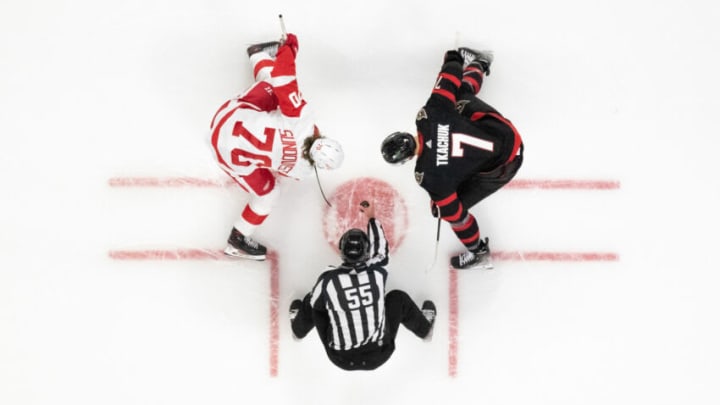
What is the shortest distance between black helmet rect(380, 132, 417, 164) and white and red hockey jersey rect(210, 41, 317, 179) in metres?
Result: 0.69

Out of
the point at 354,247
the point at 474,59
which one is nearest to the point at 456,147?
the point at 354,247

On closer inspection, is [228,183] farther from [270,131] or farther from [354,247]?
[354,247]

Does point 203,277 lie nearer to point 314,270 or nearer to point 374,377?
point 314,270

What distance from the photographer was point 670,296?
4.97m

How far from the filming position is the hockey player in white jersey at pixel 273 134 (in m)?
3.93

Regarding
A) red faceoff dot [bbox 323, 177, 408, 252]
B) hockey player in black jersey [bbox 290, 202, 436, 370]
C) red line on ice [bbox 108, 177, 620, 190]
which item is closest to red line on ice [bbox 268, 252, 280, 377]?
hockey player in black jersey [bbox 290, 202, 436, 370]

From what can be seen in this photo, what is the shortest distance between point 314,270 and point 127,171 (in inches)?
75.5

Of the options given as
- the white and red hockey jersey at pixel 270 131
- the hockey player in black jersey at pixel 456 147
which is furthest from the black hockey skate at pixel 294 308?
the hockey player in black jersey at pixel 456 147

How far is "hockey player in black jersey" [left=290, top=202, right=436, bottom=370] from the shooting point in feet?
13.8

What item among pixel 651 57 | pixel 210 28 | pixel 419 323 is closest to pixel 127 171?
pixel 210 28

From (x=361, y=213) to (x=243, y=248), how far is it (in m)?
1.09

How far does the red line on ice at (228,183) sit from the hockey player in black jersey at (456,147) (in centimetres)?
79

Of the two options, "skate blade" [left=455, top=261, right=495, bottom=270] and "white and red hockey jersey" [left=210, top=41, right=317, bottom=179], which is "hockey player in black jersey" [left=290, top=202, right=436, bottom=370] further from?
"white and red hockey jersey" [left=210, top=41, right=317, bottom=179]

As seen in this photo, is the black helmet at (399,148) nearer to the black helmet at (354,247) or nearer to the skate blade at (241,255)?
the black helmet at (354,247)
